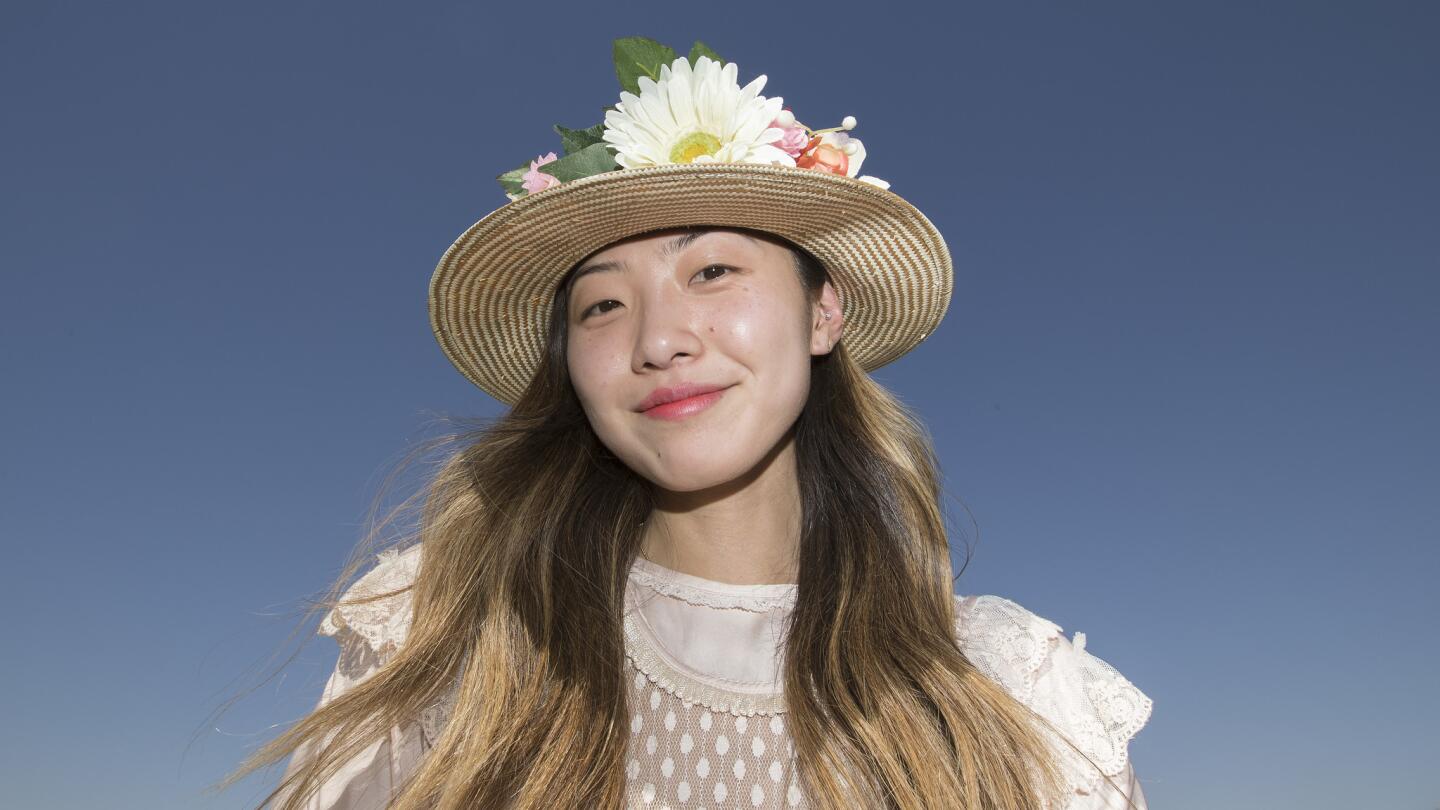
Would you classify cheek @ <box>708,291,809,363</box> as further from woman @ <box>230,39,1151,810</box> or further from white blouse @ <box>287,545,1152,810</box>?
white blouse @ <box>287,545,1152,810</box>

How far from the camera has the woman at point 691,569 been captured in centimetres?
285

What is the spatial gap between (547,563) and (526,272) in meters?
0.83

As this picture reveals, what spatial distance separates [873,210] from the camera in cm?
320

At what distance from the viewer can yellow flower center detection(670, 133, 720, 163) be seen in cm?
300

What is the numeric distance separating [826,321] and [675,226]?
60 centimetres

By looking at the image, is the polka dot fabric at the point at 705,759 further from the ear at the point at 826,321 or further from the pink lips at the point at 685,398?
the ear at the point at 826,321

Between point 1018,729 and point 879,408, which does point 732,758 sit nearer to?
point 1018,729

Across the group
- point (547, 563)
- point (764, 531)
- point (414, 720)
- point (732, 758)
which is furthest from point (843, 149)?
point (414, 720)

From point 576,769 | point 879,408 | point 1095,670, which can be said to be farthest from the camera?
point 879,408

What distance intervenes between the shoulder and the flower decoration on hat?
1.12 meters

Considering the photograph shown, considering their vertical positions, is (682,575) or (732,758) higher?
(682,575)

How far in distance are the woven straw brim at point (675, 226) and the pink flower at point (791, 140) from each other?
123 millimetres

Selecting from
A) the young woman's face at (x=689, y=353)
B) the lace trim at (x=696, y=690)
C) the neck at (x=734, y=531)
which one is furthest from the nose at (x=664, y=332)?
the lace trim at (x=696, y=690)

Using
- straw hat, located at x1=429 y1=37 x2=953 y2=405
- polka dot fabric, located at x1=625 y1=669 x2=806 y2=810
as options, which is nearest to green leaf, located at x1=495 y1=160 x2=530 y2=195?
straw hat, located at x1=429 y1=37 x2=953 y2=405
